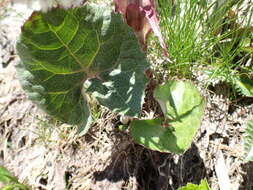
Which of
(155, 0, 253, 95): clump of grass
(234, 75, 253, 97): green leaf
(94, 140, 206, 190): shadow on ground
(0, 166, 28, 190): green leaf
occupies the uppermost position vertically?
(155, 0, 253, 95): clump of grass

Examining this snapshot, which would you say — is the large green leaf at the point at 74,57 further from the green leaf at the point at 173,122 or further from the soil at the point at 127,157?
the soil at the point at 127,157

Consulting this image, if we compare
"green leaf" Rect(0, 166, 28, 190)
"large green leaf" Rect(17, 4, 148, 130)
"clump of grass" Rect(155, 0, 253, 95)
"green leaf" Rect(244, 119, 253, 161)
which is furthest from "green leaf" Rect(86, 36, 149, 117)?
"green leaf" Rect(0, 166, 28, 190)

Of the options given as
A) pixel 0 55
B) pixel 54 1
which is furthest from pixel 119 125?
pixel 0 55

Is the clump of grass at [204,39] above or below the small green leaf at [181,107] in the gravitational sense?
above

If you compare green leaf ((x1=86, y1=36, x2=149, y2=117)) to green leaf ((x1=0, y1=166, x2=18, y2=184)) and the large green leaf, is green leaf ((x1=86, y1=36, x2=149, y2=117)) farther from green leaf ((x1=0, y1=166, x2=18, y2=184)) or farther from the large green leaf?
green leaf ((x1=0, y1=166, x2=18, y2=184))

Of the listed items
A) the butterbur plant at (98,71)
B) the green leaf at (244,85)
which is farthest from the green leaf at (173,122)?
the green leaf at (244,85)

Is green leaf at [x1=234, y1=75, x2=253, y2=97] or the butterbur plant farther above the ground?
green leaf at [x1=234, y1=75, x2=253, y2=97]
